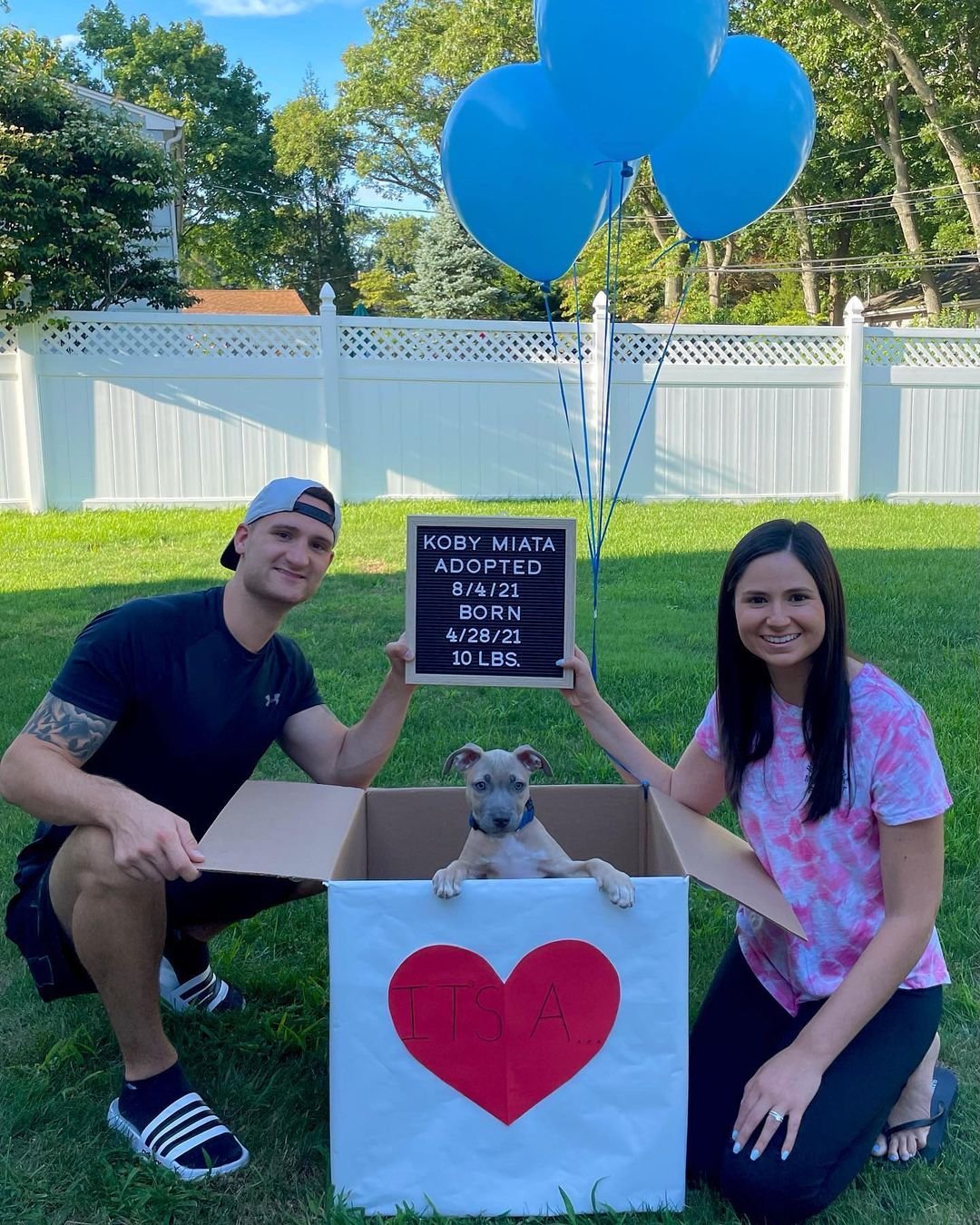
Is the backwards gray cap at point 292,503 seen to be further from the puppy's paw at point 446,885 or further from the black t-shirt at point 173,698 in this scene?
the puppy's paw at point 446,885

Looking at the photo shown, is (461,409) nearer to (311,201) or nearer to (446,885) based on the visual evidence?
(446,885)

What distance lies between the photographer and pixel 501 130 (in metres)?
4.22

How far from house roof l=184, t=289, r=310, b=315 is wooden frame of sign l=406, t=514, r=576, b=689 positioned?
29.9 metres

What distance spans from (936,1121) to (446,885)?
127 cm

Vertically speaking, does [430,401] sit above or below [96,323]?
below

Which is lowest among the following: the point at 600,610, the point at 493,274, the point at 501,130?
the point at 600,610

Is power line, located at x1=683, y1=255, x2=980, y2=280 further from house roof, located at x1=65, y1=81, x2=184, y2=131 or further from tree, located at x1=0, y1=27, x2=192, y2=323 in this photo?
tree, located at x1=0, y1=27, x2=192, y2=323

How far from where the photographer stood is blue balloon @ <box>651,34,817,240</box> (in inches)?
166

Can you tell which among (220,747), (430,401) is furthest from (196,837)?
(430,401)

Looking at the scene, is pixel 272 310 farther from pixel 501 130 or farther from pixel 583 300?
pixel 501 130

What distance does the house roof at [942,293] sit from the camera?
100 ft

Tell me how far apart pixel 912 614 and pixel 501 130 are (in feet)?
13.6

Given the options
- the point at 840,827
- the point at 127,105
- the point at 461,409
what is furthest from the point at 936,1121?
the point at 127,105

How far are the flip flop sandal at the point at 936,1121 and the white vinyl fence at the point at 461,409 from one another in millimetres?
8794
